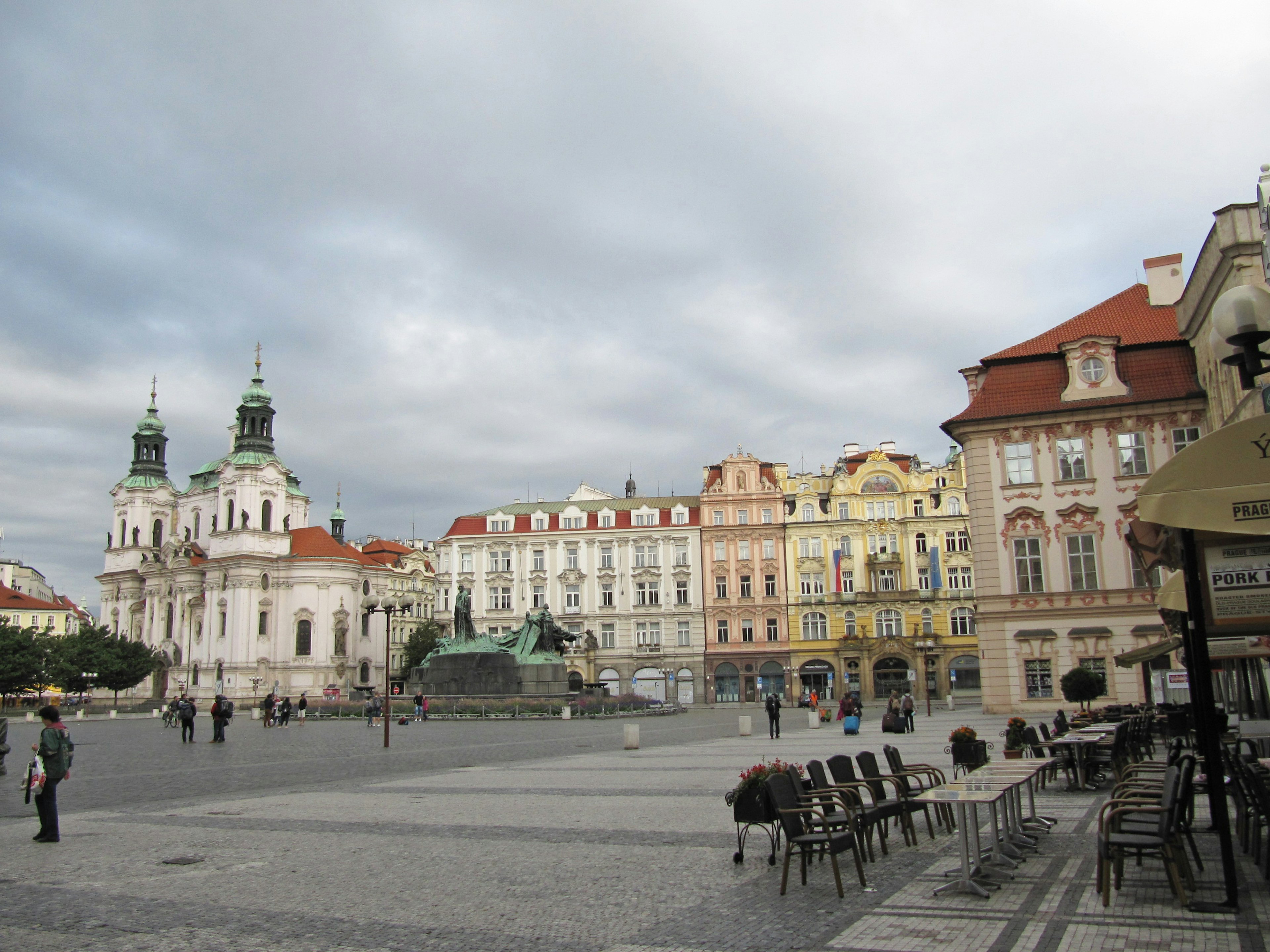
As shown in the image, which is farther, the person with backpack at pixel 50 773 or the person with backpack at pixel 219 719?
the person with backpack at pixel 219 719

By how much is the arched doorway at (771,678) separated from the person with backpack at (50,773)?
61294 mm

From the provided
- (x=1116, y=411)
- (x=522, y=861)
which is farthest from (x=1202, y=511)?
(x=1116, y=411)

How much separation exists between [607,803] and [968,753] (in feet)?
15.9

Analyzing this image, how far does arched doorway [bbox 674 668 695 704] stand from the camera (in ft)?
237

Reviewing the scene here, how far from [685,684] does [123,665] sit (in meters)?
45.2

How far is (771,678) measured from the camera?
70875 millimetres

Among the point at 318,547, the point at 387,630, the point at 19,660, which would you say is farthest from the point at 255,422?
the point at 387,630

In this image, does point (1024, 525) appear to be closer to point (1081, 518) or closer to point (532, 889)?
point (1081, 518)

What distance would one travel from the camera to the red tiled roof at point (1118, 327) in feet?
110

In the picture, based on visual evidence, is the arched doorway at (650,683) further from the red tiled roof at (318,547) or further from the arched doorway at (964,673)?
the red tiled roof at (318,547)

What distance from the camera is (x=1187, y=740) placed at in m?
16.9

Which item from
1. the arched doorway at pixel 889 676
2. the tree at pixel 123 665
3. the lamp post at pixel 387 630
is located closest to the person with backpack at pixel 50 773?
the lamp post at pixel 387 630

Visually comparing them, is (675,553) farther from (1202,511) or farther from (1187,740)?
(1202,511)

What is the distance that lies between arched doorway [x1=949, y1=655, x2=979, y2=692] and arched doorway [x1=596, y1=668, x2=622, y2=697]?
22.4 m
